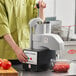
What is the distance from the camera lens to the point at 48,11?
15.8 ft

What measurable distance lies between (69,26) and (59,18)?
342mm

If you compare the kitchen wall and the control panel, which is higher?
the kitchen wall

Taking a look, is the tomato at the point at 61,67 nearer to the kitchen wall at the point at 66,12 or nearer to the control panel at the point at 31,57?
the control panel at the point at 31,57

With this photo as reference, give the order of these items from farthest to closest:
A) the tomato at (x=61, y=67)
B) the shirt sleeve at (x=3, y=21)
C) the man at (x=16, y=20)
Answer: the man at (x=16, y=20), the shirt sleeve at (x=3, y=21), the tomato at (x=61, y=67)

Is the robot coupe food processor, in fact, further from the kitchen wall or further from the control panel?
the kitchen wall

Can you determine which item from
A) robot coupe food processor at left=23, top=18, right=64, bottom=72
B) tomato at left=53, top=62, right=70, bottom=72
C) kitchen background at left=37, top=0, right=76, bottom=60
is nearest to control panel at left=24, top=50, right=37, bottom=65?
robot coupe food processor at left=23, top=18, right=64, bottom=72

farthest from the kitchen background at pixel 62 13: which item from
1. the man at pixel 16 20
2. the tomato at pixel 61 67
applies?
the tomato at pixel 61 67

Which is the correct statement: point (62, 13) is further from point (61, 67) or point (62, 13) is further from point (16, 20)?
point (61, 67)

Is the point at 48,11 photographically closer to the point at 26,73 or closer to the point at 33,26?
the point at 33,26

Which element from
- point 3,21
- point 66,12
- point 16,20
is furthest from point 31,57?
point 66,12

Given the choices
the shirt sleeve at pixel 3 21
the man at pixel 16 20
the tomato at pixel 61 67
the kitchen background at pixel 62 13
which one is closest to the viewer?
the tomato at pixel 61 67

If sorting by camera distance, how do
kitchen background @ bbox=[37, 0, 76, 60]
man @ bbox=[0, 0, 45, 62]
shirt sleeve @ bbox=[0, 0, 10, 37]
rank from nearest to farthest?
shirt sleeve @ bbox=[0, 0, 10, 37], man @ bbox=[0, 0, 45, 62], kitchen background @ bbox=[37, 0, 76, 60]

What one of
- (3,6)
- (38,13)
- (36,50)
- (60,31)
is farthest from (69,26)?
(36,50)

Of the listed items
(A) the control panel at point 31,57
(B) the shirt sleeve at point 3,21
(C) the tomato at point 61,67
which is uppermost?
(B) the shirt sleeve at point 3,21
